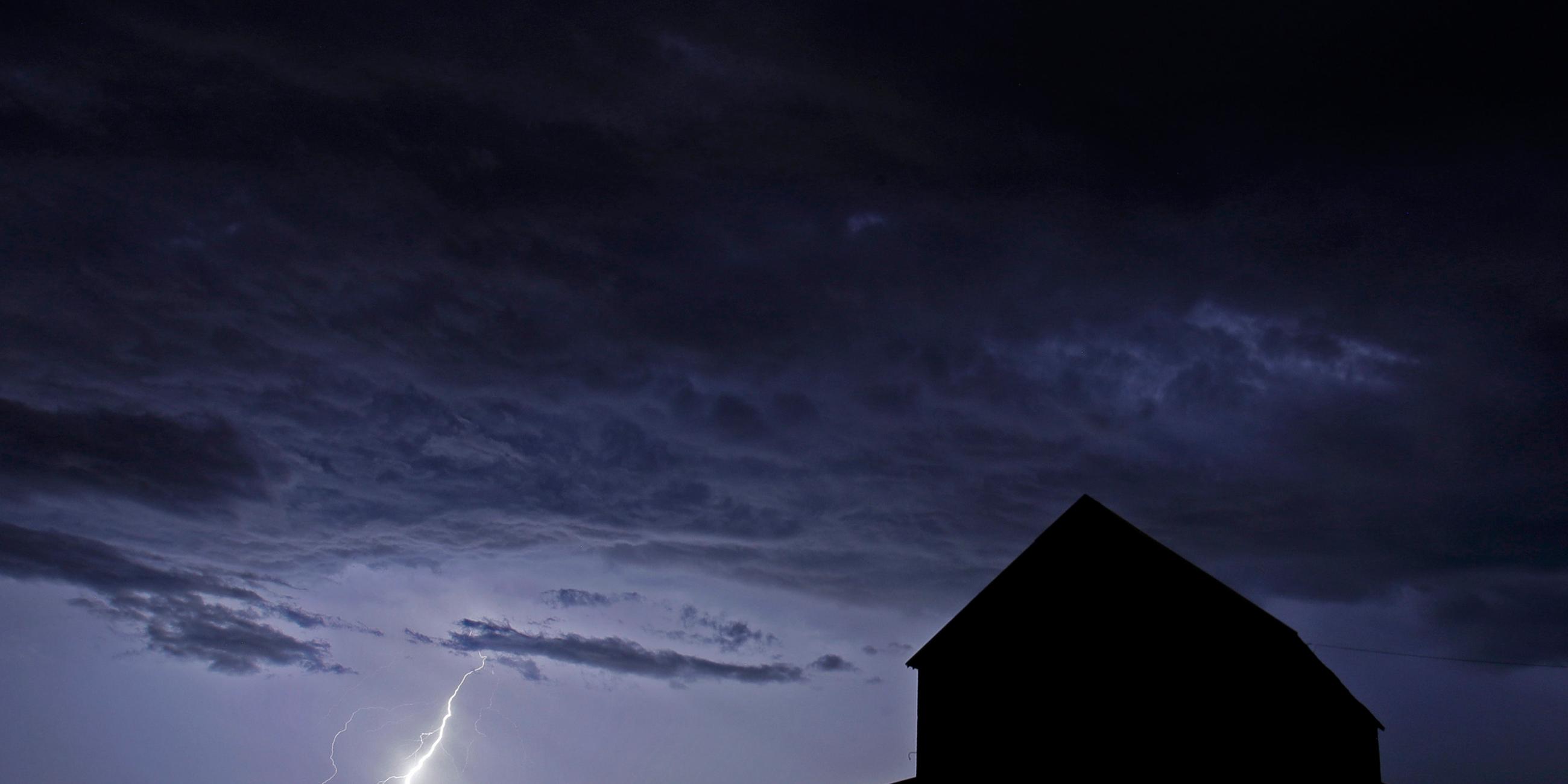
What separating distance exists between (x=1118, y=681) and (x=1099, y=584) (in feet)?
8.34

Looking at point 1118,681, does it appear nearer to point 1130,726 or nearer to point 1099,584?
point 1130,726

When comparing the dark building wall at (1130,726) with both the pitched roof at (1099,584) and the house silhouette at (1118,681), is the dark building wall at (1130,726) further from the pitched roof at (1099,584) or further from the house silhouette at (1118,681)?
the pitched roof at (1099,584)

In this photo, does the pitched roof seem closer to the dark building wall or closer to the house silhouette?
the house silhouette

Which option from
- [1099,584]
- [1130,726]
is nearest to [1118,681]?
[1130,726]

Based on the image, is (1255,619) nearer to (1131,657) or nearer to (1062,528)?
(1131,657)

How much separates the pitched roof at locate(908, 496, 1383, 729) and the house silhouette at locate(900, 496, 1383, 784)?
4 centimetres

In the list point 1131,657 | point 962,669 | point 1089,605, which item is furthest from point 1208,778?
point 962,669

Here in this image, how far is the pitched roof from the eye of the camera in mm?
24672

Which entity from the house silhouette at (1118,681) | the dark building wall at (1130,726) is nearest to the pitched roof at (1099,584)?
the house silhouette at (1118,681)

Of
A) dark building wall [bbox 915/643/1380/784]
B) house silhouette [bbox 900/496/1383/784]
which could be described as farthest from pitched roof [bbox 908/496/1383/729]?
dark building wall [bbox 915/643/1380/784]

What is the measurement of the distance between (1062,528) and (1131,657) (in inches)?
151

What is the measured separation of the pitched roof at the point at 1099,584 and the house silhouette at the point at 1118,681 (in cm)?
4

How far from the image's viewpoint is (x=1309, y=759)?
82.4 ft

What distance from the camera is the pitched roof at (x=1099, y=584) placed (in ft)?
80.9
